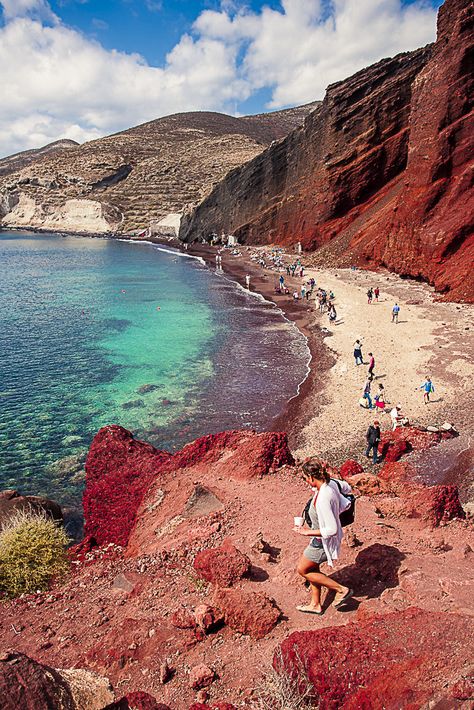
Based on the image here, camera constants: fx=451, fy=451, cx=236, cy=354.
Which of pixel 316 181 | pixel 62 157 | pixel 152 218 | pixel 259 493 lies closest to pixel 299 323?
pixel 259 493

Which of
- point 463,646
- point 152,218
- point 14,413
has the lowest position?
point 14,413

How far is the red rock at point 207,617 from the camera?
5.11m

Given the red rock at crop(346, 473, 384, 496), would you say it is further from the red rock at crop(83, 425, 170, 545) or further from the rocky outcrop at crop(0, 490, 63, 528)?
the rocky outcrop at crop(0, 490, 63, 528)

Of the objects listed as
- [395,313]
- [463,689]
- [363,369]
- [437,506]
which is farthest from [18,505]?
[395,313]

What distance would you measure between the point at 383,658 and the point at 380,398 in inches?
617

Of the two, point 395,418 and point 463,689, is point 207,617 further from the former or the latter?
point 395,418

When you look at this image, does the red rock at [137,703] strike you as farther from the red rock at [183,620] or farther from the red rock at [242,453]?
the red rock at [242,453]

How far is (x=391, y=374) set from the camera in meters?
21.4

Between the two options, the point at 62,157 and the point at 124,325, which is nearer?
the point at 124,325

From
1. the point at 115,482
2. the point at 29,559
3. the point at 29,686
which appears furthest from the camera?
the point at 115,482

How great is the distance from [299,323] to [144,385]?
50.7ft

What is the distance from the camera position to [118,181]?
13438cm

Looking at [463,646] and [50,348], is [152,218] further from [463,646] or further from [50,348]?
[463,646]

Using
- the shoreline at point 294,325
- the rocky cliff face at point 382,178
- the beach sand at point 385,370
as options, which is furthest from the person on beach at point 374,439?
the rocky cliff face at point 382,178
